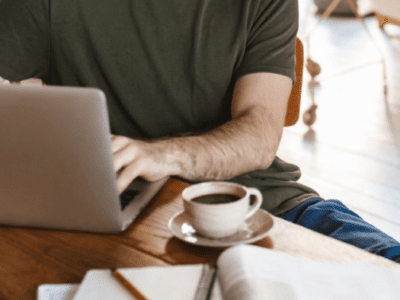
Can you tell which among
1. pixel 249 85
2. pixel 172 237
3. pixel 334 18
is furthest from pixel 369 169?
pixel 334 18

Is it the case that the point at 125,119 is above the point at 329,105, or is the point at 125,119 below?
above

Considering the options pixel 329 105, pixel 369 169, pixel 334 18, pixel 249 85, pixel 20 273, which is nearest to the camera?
pixel 20 273

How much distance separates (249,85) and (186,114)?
17cm

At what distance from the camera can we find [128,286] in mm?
604

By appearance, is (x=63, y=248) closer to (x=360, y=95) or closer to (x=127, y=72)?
(x=127, y=72)

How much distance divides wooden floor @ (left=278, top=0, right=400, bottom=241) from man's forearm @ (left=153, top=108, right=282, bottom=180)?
4.05 ft

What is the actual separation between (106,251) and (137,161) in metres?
0.19

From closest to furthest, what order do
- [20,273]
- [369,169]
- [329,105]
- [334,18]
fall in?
[20,273], [369,169], [329,105], [334,18]

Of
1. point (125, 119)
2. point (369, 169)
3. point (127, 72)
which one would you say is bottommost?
point (369, 169)

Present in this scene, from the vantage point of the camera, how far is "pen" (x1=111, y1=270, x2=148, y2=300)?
0.59 meters

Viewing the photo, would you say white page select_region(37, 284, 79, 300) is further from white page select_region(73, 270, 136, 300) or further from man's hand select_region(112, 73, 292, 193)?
man's hand select_region(112, 73, 292, 193)

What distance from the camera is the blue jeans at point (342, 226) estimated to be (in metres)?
0.93

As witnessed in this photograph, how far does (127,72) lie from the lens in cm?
125

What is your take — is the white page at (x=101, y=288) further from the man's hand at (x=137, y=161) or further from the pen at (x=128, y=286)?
the man's hand at (x=137, y=161)
